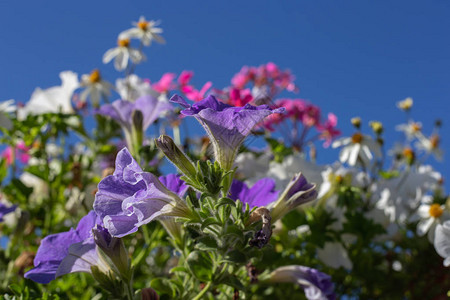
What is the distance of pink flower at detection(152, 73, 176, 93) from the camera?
6.63ft

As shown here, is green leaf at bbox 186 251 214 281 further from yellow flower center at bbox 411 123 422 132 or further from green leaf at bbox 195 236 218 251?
yellow flower center at bbox 411 123 422 132

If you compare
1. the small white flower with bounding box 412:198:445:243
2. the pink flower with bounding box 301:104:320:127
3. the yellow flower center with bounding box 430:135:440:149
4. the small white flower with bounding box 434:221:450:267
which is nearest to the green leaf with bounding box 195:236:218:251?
the small white flower with bounding box 434:221:450:267

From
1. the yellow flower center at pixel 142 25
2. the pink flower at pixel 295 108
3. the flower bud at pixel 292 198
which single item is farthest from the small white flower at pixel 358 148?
the yellow flower center at pixel 142 25

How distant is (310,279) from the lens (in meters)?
Answer: 0.96

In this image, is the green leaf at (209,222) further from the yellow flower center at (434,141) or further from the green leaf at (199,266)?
the yellow flower center at (434,141)

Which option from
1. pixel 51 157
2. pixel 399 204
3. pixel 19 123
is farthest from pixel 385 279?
pixel 51 157

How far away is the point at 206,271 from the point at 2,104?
0.96m

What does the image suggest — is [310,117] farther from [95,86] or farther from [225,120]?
[225,120]

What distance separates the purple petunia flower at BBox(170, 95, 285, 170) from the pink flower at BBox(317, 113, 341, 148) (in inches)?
71.4

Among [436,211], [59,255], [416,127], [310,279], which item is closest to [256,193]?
[310,279]

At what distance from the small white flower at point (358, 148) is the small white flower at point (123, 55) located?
0.87 meters

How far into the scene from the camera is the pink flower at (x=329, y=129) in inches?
99.4

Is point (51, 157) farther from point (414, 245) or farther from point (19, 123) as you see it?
point (414, 245)

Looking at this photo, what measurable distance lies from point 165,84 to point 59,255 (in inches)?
49.7
